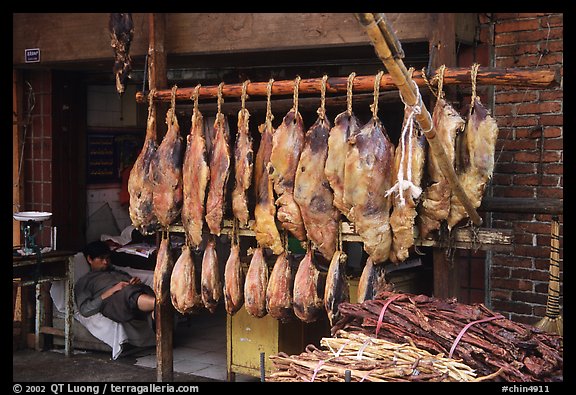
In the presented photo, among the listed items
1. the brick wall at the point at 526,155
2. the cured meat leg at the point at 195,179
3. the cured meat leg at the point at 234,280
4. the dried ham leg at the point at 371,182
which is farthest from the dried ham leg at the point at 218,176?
the brick wall at the point at 526,155

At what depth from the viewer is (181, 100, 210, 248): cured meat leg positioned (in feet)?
17.6

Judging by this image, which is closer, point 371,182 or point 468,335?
point 468,335

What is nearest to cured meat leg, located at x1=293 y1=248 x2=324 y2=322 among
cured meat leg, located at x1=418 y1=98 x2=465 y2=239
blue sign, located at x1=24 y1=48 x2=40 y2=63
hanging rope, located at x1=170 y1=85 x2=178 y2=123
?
cured meat leg, located at x1=418 y1=98 x2=465 y2=239

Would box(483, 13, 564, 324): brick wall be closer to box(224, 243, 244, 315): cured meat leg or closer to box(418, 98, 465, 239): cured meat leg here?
box(418, 98, 465, 239): cured meat leg

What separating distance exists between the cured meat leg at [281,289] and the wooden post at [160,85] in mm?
1151

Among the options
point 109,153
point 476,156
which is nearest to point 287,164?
point 476,156

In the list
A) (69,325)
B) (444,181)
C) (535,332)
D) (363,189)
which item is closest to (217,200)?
(363,189)

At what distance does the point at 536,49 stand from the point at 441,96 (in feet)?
4.99

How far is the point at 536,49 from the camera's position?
548 centimetres

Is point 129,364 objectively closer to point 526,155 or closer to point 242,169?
Answer: point 242,169

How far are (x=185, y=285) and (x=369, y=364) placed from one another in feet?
8.73

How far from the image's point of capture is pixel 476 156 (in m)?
4.30

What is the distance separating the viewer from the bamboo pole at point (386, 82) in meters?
4.13

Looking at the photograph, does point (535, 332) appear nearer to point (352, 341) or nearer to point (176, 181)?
point (352, 341)
